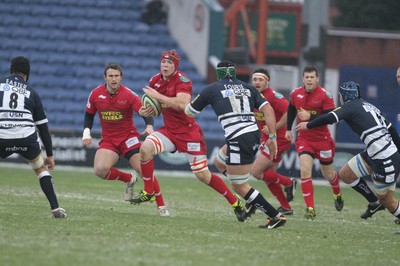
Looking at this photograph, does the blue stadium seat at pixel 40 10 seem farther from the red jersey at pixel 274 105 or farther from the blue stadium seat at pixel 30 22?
the red jersey at pixel 274 105

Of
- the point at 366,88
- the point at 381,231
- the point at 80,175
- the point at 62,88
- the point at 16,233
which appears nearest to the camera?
the point at 16,233

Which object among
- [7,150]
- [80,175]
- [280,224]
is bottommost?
[80,175]

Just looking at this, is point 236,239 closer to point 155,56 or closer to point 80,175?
point 80,175

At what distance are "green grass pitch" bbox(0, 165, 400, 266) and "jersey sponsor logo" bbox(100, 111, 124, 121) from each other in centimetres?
140

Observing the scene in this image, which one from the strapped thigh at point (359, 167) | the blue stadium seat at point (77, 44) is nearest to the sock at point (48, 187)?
the strapped thigh at point (359, 167)

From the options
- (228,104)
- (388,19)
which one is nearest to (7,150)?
(228,104)

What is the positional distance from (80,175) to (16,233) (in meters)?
12.4

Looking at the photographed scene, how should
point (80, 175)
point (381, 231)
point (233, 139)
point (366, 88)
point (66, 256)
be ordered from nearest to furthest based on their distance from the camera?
point (66, 256) → point (233, 139) → point (381, 231) → point (80, 175) → point (366, 88)

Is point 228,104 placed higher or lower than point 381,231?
higher

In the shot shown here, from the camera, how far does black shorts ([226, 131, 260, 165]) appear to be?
12234mm

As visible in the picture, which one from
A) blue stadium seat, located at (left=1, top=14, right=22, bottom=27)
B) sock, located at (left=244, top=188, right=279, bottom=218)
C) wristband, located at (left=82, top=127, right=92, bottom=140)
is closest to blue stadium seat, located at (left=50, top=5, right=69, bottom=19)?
blue stadium seat, located at (left=1, top=14, right=22, bottom=27)

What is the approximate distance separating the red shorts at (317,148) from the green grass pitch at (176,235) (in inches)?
39.9

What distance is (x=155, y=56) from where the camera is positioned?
30562 millimetres

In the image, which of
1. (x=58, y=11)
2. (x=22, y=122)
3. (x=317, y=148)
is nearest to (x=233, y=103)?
(x=22, y=122)
